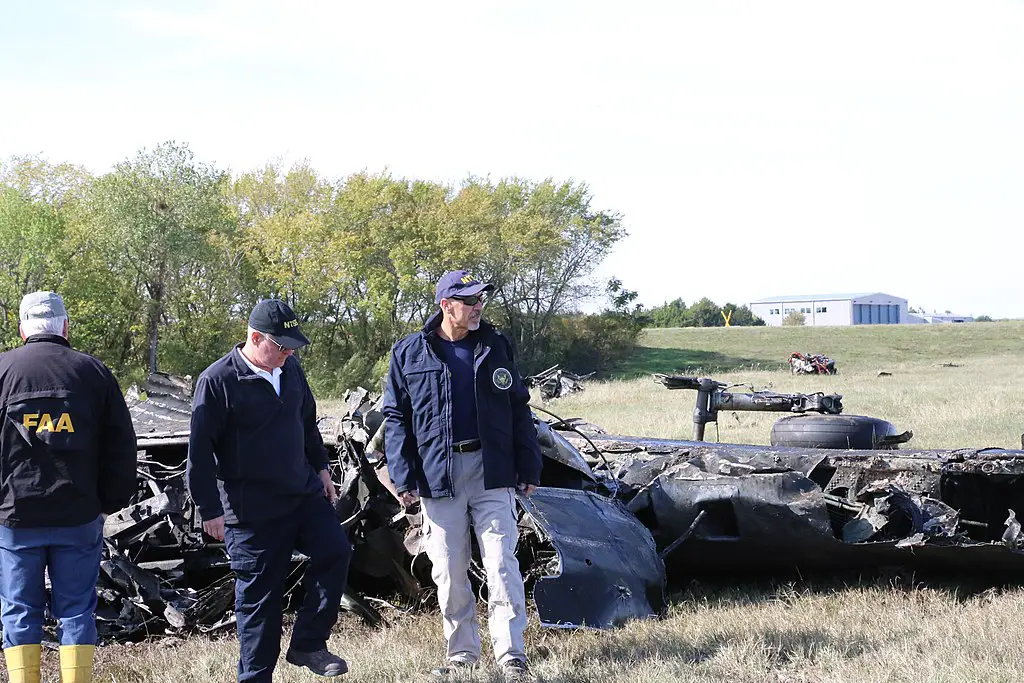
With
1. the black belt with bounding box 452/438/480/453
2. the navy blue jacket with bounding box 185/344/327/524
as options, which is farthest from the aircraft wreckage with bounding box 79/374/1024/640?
the navy blue jacket with bounding box 185/344/327/524

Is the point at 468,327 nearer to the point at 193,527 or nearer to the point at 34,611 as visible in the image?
the point at 34,611

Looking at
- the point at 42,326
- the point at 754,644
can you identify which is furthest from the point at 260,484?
the point at 754,644

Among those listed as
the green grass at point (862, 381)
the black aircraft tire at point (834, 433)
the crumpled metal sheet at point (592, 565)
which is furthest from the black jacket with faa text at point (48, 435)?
the green grass at point (862, 381)

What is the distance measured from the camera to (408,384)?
4.80 meters

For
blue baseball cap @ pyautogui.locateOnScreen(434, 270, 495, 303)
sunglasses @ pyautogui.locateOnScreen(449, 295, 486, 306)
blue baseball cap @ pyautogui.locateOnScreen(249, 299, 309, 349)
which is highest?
blue baseball cap @ pyautogui.locateOnScreen(434, 270, 495, 303)

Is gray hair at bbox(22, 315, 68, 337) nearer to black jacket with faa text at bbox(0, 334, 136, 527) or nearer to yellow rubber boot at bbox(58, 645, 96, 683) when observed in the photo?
black jacket with faa text at bbox(0, 334, 136, 527)

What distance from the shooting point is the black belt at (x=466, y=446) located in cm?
468

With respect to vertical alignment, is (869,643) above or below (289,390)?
below

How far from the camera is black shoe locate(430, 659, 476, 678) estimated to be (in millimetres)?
4648

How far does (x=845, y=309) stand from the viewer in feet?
388

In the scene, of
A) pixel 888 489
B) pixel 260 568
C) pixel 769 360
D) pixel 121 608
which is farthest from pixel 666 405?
pixel 769 360

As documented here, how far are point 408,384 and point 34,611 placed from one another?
1819mm

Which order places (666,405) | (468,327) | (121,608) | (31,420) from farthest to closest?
(666,405), (121,608), (468,327), (31,420)

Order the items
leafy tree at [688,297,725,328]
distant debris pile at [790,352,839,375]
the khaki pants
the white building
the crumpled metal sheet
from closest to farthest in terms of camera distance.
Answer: the khaki pants, the crumpled metal sheet, distant debris pile at [790,352,839,375], leafy tree at [688,297,725,328], the white building
